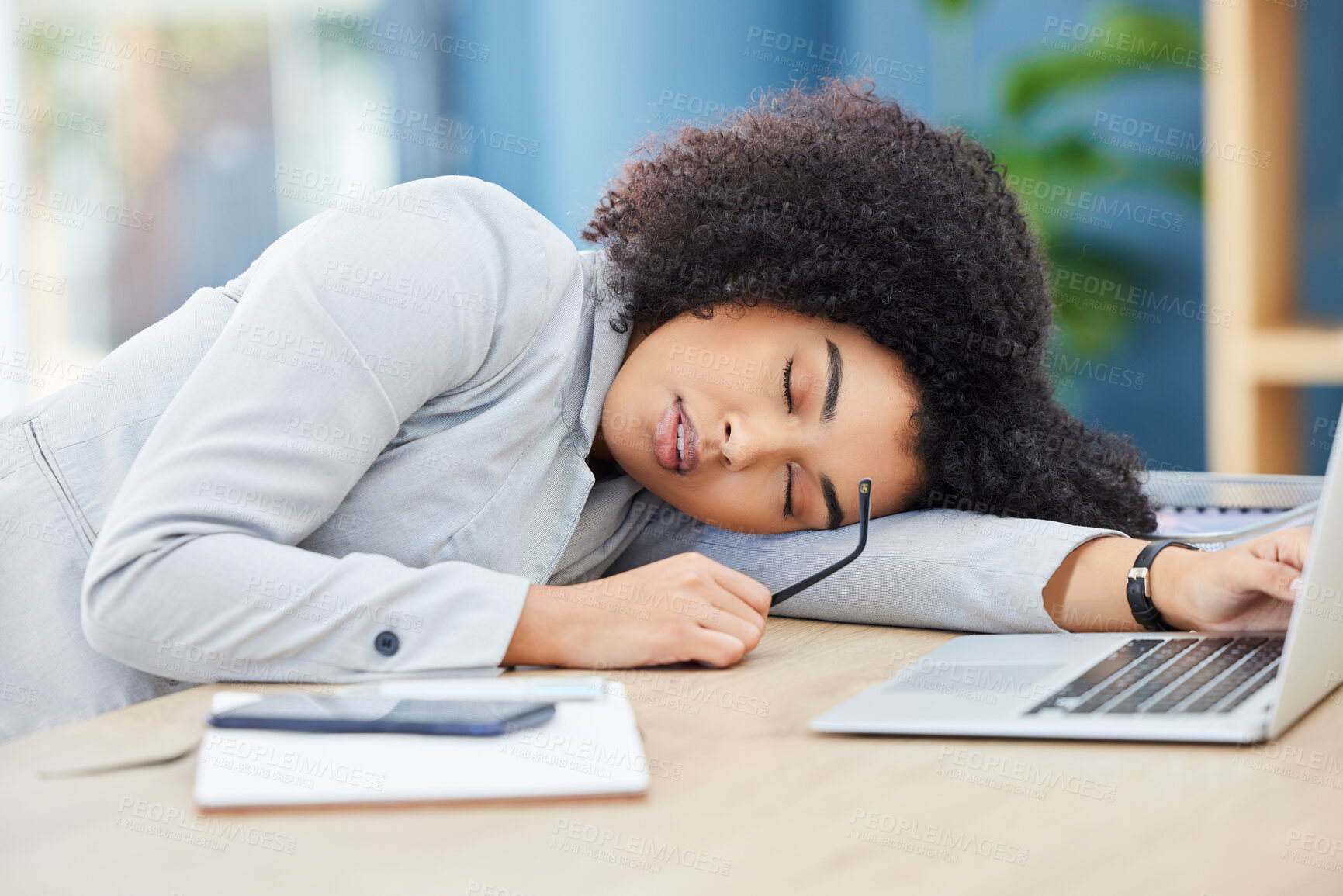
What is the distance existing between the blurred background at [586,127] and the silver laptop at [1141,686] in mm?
1192

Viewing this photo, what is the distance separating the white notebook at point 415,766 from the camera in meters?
0.55

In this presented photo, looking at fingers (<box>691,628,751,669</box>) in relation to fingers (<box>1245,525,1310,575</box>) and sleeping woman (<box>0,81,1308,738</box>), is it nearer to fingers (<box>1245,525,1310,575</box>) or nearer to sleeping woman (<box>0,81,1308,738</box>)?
sleeping woman (<box>0,81,1308,738</box>)

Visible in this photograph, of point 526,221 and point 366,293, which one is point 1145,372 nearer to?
point 526,221

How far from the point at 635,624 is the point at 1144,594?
418 mm

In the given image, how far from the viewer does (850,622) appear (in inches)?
40.3

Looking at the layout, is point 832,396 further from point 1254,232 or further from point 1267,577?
point 1254,232

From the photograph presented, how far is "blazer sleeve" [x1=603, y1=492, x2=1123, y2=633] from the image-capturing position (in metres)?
0.97

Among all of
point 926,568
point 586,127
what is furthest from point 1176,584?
point 586,127

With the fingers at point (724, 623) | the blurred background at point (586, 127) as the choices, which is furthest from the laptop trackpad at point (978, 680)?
the blurred background at point (586, 127)

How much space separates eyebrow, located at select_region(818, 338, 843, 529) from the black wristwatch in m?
0.25

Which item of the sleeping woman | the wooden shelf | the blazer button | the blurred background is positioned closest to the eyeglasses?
the sleeping woman

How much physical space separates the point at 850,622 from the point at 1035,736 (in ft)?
1.27

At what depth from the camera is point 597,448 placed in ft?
3.79

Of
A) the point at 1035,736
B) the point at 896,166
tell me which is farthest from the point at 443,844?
the point at 896,166
